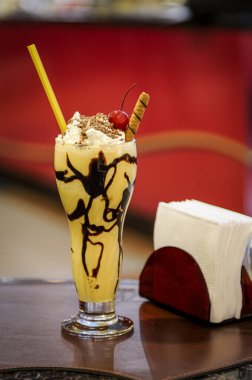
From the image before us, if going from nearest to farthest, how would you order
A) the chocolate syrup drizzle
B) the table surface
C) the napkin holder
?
the table surface, the chocolate syrup drizzle, the napkin holder

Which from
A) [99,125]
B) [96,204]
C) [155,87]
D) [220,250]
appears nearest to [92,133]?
[99,125]

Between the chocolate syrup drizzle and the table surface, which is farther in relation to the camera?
the chocolate syrup drizzle

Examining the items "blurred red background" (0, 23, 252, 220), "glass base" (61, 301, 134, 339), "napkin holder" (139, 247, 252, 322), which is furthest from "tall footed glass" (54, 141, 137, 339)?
"blurred red background" (0, 23, 252, 220)

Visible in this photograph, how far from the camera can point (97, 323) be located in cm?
157

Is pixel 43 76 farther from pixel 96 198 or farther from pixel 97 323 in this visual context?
pixel 97 323

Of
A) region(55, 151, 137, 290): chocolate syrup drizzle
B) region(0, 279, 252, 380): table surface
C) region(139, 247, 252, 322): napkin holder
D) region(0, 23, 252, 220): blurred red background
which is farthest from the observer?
region(0, 23, 252, 220): blurred red background

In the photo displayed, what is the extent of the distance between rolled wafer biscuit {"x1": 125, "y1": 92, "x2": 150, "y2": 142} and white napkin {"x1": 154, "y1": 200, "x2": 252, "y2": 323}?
0.23 m

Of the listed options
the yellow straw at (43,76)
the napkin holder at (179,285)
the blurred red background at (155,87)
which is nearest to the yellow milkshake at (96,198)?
the yellow straw at (43,76)

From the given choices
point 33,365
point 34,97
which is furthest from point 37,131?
point 33,365

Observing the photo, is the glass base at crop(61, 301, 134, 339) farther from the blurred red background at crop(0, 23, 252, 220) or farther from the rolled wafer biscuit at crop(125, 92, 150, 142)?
the blurred red background at crop(0, 23, 252, 220)

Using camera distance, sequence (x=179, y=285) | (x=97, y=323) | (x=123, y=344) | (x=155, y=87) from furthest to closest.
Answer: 1. (x=155, y=87)
2. (x=179, y=285)
3. (x=97, y=323)
4. (x=123, y=344)

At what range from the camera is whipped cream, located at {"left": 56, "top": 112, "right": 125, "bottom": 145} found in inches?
60.1

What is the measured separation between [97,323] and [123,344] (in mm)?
118

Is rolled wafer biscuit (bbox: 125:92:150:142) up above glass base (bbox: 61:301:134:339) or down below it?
above
